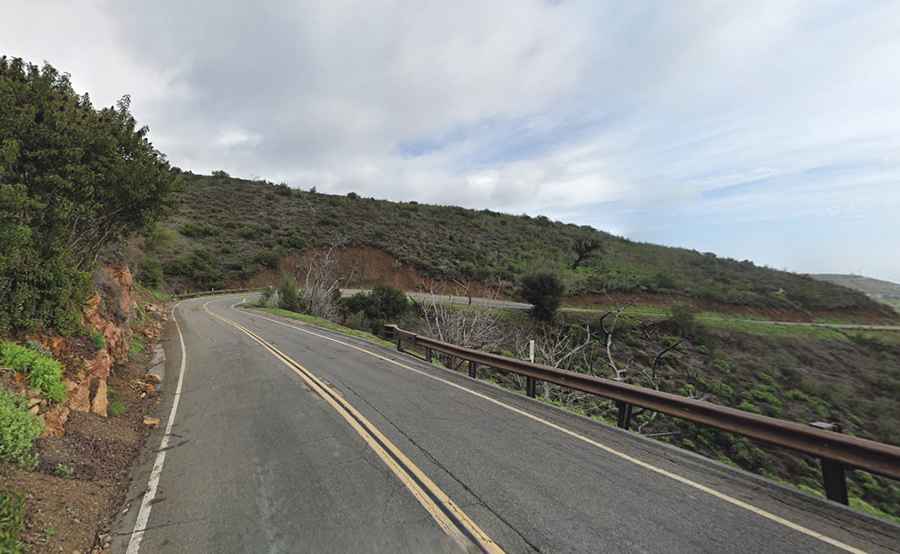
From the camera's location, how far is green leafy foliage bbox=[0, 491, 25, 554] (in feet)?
9.54

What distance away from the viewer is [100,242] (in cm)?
977

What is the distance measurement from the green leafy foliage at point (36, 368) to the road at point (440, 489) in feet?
4.94

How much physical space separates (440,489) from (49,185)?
861cm

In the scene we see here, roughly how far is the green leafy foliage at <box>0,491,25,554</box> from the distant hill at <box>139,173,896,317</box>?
3269 cm

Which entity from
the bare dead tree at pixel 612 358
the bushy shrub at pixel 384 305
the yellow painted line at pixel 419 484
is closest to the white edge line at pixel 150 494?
the yellow painted line at pixel 419 484

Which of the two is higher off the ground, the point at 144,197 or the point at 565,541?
the point at 144,197

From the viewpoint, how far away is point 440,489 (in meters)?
3.97

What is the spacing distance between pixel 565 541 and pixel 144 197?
1163 cm

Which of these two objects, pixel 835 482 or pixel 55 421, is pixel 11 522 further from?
pixel 835 482

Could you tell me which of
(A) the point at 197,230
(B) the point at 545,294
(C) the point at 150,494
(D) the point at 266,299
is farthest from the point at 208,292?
(C) the point at 150,494

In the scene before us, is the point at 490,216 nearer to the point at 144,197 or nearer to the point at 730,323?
the point at 730,323

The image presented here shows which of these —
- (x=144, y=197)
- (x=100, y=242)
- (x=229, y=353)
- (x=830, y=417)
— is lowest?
(x=830, y=417)

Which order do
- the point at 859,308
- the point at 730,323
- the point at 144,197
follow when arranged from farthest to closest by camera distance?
the point at 859,308, the point at 730,323, the point at 144,197

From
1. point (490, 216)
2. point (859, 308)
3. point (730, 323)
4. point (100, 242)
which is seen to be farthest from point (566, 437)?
point (490, 216)
